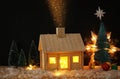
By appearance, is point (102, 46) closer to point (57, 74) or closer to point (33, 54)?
point (57, 74)

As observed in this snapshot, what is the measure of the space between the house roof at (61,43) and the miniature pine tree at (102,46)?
20cm

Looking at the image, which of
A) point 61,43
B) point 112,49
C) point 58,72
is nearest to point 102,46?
point 112,49

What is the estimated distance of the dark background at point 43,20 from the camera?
122 inches

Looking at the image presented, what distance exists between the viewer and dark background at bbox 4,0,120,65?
3.10 metres

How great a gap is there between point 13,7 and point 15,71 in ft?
2.56

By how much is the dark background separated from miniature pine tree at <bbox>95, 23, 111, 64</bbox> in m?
0.27

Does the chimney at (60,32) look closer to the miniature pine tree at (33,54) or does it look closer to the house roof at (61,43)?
the house roof at (61,43)

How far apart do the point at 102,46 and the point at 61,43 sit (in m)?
0.45

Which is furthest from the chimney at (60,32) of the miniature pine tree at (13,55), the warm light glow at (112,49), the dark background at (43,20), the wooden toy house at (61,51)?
the warm light glow at (112,49)

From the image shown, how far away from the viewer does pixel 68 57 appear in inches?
110

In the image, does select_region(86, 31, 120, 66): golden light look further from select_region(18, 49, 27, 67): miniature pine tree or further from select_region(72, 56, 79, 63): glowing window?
select_region(18, 49, 27, 67): miniature pine tree

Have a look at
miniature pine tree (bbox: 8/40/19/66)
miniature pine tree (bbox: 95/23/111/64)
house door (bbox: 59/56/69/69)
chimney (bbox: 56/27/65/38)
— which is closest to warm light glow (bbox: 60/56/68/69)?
house door (bbox: 59/56/69/69)

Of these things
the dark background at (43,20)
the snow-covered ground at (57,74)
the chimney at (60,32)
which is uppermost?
the dark background at (43,20)

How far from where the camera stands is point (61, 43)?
2830mm
